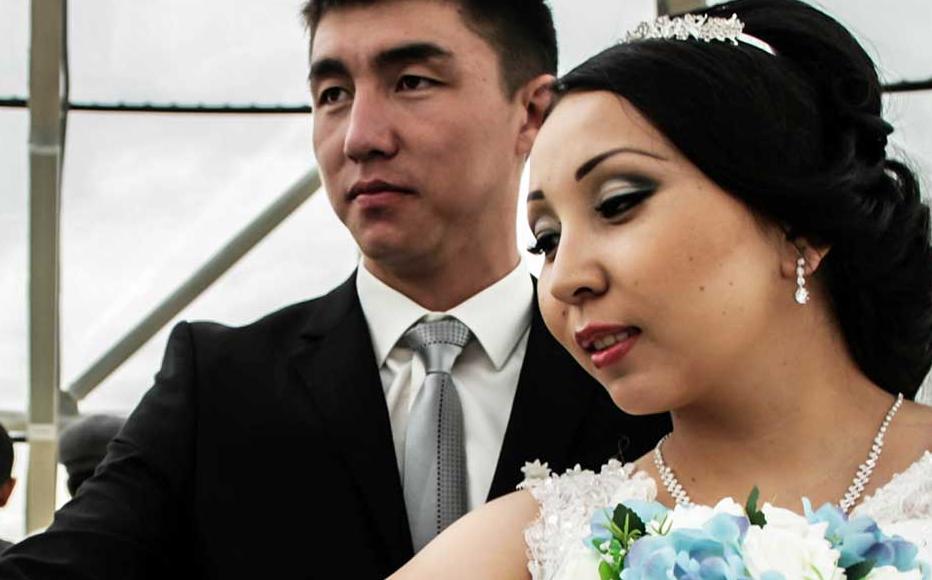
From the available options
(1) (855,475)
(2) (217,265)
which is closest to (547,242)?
(1) (855,475)

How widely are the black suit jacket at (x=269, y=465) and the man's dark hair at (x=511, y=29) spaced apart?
0.54 meters

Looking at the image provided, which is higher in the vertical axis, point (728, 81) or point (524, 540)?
point (728, 81)

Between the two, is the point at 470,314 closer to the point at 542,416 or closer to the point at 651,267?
the point at 542,416

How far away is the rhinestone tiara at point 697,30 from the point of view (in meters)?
1.79

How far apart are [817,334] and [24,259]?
7.46 metres

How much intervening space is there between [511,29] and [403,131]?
38cm

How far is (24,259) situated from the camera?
8.59 meters

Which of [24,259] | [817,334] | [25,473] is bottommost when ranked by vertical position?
[25,473]

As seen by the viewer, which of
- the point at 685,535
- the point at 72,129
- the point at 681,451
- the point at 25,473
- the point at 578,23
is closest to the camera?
the point at 685,535

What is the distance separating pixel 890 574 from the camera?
137 cm

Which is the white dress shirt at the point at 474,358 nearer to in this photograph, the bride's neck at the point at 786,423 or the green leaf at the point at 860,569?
the bride's neck at the point at 786,423

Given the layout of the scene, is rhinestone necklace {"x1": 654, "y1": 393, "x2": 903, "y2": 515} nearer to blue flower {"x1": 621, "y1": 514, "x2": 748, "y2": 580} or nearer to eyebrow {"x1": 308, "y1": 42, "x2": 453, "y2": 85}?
blue flower {"x1": 621, "y1": 514, "x2": 748, "y2": 580}

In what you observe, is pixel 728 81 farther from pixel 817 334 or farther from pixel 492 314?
pixel 492 314

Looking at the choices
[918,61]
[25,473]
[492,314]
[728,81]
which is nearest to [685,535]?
[728,81]
